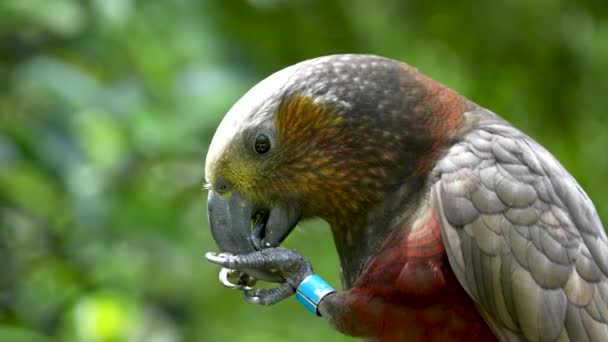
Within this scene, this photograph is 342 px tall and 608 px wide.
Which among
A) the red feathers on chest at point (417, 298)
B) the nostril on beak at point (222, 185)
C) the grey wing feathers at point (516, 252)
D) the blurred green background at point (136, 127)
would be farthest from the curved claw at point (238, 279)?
the blurred green background at point (136, 127)

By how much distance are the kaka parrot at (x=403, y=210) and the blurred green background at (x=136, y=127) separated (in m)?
1.42

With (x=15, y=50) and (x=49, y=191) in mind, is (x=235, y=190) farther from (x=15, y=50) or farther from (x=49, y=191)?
(x=15, y=50)

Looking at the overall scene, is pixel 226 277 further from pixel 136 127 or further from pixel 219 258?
pixel 136 127

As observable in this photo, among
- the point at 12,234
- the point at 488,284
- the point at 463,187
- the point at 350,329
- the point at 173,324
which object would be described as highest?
the point at 463,187

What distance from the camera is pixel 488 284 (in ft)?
13.0

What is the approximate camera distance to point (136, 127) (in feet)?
18.7

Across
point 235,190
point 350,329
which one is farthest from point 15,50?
point 350,329

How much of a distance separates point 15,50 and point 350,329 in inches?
106

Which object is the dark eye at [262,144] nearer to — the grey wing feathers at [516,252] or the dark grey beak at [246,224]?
the dark grey beak at [246,224]

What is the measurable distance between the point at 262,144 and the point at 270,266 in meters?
0.45

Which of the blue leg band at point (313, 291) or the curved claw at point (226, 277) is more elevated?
the blue leg band at point (313, 291)

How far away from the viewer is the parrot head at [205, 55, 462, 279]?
4168 mm

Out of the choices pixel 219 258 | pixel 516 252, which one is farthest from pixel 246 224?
pixel 516 252

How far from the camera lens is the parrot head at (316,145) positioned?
417cm
